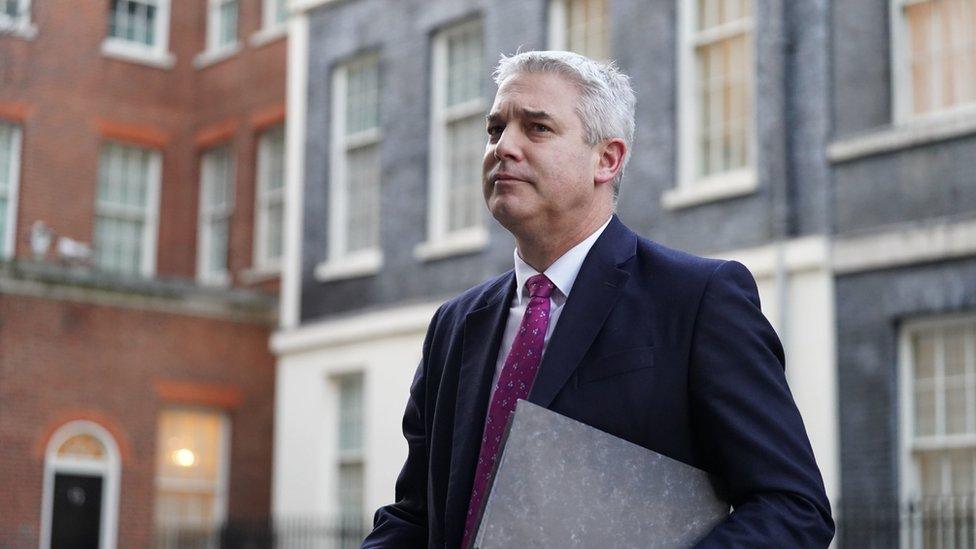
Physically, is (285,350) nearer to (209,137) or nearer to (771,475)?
(209,137)

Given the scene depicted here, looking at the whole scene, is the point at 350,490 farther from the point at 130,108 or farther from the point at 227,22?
the point at 227,22

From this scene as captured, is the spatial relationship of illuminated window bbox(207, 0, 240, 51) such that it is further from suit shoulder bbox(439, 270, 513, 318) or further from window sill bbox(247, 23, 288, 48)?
suit shoulder bbox(439, 270, 513, 318)

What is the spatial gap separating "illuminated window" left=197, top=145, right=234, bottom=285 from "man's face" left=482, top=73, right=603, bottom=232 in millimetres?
23059

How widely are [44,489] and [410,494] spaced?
18.9 m

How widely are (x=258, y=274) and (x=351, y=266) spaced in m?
3.17

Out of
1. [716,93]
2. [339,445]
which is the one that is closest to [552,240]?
[716,93]

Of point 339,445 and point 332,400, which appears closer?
point 339,445

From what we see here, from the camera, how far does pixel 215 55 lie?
27109 mm

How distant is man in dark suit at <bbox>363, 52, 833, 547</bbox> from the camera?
3111mm

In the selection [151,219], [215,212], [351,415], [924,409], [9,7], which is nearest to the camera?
[924,409]

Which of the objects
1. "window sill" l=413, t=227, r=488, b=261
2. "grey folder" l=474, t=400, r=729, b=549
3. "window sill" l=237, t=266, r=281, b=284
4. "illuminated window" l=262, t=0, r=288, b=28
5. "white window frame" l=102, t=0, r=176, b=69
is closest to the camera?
"grey folder" l=474, t=400, r=729, b=549

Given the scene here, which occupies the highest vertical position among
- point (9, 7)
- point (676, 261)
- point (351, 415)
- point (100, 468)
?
point (9, 7)

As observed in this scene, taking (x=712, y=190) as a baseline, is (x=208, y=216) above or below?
above

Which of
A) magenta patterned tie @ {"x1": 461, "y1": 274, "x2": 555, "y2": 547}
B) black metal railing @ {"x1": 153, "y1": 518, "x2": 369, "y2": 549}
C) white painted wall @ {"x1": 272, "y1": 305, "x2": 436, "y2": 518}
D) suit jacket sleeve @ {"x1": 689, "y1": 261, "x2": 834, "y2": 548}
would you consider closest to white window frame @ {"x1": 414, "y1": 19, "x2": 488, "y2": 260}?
white painted wall @ {"x1": 272, "y1": 305, "x2": 436, "y2": 518}
